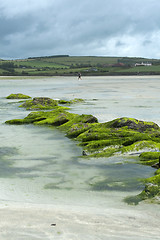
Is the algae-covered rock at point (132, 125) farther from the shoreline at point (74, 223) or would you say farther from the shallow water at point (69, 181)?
the shoreline at point (74, 223)

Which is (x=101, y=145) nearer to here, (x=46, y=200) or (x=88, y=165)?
(x=88, y=165)

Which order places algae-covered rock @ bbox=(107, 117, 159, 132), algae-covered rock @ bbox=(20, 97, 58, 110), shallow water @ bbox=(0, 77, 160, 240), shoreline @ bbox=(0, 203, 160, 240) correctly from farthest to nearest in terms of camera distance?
algae-covered rock @ bbox=(20, 97, 58, 110) → algae-covered rock @ bbox=(107, 117, 159, 132) → shallow water @ bbox=(0, 77, 160, 240) → shoreline @ bbox=(0, 203, 160, 240)

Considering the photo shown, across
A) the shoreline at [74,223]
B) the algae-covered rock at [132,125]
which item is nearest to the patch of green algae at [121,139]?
the algae-covered rock at [132,125]

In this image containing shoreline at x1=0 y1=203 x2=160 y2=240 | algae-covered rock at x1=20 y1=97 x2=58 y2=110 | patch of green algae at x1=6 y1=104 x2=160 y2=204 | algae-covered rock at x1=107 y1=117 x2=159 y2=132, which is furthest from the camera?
algae-covered rock at x1=20 y1=97 x2=58 y2=110

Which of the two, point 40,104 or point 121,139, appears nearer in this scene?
point 121,139

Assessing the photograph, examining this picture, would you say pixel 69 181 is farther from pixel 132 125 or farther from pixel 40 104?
pixel 40 104

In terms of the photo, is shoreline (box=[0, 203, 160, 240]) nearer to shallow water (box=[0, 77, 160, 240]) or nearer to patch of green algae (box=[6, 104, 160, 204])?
shallow water (box=[0, 77, 160, 240])

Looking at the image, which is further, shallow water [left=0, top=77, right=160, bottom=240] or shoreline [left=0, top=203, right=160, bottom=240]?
shallow water [left=0, top=77, right=160, bottom=240]

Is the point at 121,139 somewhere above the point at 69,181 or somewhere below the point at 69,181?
above

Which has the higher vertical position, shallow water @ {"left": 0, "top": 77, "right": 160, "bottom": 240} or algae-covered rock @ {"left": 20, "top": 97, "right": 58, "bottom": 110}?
algae-covered rock @ {"left": 20, "top": 97, "right": 58, "bottom": 110}

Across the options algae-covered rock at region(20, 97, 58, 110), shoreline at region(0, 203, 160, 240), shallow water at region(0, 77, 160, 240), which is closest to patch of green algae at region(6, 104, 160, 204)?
shallow water at region(0, 77, 160, 240)

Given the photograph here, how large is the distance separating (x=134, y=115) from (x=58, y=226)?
51.5 ft

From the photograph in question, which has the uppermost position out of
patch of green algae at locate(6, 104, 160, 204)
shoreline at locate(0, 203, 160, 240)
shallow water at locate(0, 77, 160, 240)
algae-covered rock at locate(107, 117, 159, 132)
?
algae-covered rock at locate(107, 117, 159, 132)

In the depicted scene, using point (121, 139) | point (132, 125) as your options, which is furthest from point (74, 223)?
point (132, 125)
